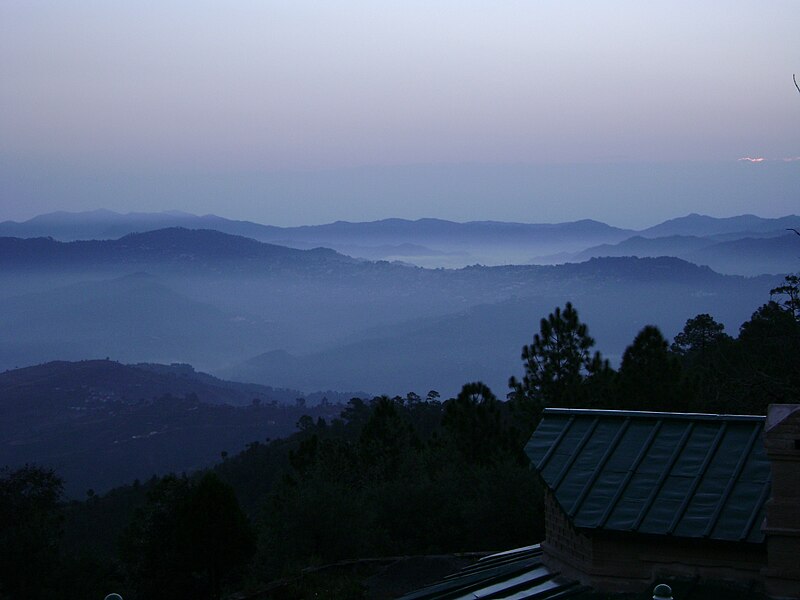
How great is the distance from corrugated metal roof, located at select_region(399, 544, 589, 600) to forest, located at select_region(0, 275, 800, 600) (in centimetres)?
486

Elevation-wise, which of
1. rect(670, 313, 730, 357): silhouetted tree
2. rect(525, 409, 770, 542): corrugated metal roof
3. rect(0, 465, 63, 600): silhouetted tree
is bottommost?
rect(0, 465, 63, 600): silhouetted tree

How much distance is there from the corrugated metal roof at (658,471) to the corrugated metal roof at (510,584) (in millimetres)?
756

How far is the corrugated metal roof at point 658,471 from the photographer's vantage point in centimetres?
766

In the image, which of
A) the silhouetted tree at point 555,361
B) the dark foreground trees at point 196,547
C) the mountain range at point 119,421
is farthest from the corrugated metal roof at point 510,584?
the mountain range at point 119,421

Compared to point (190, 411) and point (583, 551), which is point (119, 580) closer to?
point (583, 551)

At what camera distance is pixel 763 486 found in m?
7.81

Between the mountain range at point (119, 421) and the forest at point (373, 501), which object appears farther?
the mountain range at point (119, 421)

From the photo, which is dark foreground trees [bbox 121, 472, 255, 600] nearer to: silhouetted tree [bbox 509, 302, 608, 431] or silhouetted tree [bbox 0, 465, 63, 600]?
silhouetted tree [bbox 0, 465, 63, 600]

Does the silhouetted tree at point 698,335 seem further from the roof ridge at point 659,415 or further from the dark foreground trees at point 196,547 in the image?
the roof ridge at point 659,415

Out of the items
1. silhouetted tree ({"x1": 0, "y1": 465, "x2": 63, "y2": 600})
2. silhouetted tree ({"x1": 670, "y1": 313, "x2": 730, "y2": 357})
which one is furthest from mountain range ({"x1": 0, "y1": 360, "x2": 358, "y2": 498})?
silhouetted tree ({"x1": 0, "y1": 465, "x2": 63, "y2": 600})

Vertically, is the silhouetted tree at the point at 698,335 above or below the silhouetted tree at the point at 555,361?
below

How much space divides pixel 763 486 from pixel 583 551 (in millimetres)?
1641

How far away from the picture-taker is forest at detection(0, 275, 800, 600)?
20.4 metres

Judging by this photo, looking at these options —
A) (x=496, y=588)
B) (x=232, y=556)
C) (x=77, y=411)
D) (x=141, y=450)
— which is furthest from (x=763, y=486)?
(x=77, y=411)
